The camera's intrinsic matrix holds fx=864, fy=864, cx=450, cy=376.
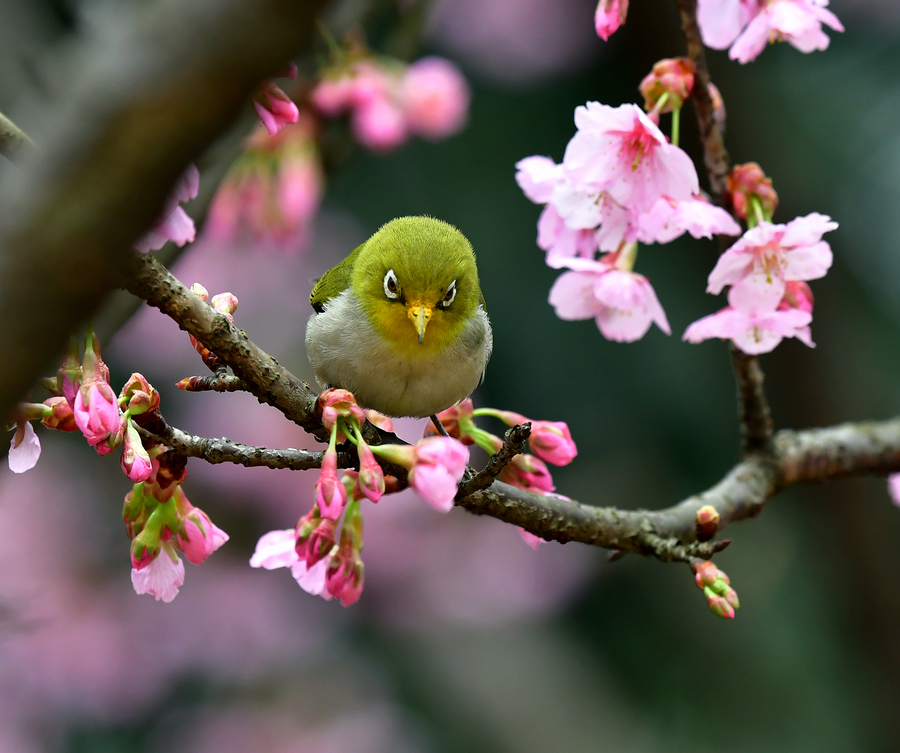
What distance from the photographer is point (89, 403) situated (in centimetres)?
114

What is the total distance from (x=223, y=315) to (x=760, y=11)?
1.13 meters

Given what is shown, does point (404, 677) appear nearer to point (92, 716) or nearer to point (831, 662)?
point (92, 716)

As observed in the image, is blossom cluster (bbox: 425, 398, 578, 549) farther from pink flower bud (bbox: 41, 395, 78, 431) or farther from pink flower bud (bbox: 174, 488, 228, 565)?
pink flower bud (bbox: 41, 395, 78, 431)

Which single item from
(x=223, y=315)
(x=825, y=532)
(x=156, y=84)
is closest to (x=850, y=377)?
(x=825, y=532)

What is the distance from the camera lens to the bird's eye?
80.4 inches

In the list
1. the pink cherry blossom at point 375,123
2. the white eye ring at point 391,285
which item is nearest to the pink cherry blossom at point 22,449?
the white eye ring at point 391,285

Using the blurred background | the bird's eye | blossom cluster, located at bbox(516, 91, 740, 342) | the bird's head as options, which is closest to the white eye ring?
the bird's head

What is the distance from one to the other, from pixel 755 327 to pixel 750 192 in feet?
0.88

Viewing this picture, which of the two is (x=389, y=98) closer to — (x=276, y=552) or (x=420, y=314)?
(x=420, y=314)

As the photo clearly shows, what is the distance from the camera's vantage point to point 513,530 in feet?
18.1

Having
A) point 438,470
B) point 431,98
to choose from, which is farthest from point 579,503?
point 431,98

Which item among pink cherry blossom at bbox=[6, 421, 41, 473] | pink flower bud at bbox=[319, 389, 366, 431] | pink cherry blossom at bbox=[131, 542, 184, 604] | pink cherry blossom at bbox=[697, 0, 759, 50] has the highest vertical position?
pink cherry blossom at bbox=[697, 0, 759, 50]

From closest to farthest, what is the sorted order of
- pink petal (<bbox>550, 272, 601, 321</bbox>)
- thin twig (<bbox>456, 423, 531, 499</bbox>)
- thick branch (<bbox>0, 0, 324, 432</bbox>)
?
thick branch (<bbox>0, 0, 324, 432</bbox>), thin twig (<bbox>456, 423, 531, 499</bbox>), pink petal (<bbox>550, 272, 601, 321</bbox>)

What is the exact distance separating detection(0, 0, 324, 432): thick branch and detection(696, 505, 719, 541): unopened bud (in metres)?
1.11
